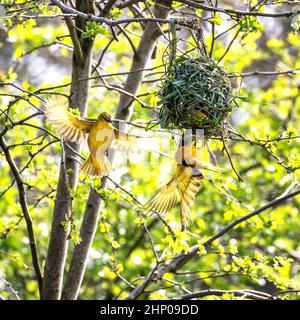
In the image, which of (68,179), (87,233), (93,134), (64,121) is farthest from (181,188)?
(87,233)

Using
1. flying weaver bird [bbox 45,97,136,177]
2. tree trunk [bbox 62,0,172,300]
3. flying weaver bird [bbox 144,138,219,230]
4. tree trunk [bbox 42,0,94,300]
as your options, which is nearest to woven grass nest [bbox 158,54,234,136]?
flying weaver bird [bbox 144,138,219,230]

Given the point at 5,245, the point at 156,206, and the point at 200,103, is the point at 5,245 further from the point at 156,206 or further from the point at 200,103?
the point at 200,103

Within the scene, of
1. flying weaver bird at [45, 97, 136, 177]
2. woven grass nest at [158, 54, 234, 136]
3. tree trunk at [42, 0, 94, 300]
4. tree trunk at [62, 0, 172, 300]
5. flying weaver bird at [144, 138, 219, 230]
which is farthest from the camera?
tree trunk at [62, 0, 172, 300]

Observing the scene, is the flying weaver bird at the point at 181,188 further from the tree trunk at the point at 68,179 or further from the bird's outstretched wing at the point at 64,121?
the tree trunk at the point at 68,179

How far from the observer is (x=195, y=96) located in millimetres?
3084

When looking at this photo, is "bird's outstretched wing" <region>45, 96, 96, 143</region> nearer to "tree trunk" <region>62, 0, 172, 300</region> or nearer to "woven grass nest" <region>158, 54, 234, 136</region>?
"woven grass nest" <region>158, 54, 234, 136</region>

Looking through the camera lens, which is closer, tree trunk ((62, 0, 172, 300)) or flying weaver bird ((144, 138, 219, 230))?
flying weaver bird ((144, 138, 219, 230))

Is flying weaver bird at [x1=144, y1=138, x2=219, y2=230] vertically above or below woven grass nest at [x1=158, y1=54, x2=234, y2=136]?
below

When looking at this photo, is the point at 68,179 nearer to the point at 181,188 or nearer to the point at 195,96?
the point at 181,188

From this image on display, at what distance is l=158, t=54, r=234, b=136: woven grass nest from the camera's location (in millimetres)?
3088

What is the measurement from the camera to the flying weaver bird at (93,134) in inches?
135

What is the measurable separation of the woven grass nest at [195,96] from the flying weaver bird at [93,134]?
0.41 m

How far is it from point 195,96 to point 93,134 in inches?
26.9

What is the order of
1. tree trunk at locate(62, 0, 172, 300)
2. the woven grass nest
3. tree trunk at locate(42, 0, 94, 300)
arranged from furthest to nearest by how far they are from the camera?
tree trunk at locate(62, 0, 172, 300), tree trunk at locate(42, 0, 94, 300), the woven grass nest
